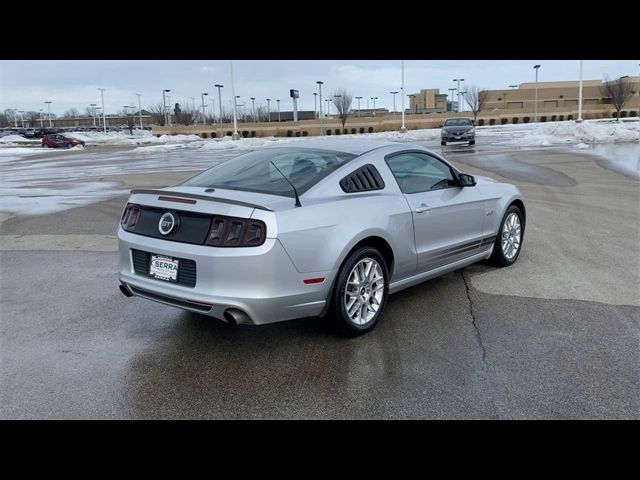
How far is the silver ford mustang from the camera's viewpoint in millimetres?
3863

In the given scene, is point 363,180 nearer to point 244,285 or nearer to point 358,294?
point 358,294

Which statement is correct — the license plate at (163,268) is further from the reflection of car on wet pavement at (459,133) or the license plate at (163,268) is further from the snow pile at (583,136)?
the reflection of car on wet pavement at (459,133)

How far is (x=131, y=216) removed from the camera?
14.9ft

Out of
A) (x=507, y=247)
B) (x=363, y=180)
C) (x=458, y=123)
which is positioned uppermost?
(x=458, y=123)

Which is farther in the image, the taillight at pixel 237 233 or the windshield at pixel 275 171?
the windshield at pixel 275 171

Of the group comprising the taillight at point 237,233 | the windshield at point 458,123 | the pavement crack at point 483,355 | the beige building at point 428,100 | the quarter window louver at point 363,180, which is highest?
the beige building at point 428,100

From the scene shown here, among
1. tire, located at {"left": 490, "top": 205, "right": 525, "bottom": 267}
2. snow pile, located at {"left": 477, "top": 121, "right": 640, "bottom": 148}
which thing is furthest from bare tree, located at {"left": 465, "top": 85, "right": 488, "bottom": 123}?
tire, located at {"left": 490, "top": 205, "right": 525, "bottom": 267}

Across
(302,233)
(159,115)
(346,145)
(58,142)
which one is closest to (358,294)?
(302,233)

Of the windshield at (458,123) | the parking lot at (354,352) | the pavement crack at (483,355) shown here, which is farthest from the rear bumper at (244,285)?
the windshield at (458,123)

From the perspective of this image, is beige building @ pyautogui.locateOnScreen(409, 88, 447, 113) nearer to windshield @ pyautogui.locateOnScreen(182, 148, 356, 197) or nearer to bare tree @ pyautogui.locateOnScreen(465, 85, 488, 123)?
bare tree @ pyautogui.locateOnScreen(465, 85, 488, 123)

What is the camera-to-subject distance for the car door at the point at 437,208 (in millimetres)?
5105

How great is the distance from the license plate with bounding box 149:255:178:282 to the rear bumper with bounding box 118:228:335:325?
1.8 inches

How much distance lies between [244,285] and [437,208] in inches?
89.5
